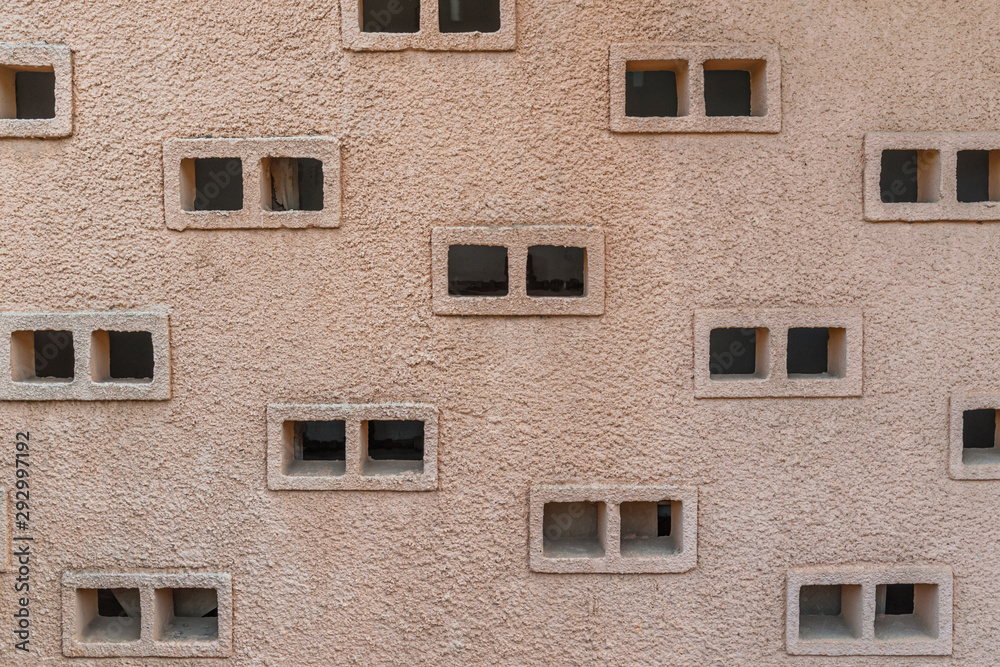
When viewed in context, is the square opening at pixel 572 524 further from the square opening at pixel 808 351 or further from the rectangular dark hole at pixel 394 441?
the square opening at pixel 808 351

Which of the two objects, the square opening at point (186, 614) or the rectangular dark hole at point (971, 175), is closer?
the square opening at point (186, 614)

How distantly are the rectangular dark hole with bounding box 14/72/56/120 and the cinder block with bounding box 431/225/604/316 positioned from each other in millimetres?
1407

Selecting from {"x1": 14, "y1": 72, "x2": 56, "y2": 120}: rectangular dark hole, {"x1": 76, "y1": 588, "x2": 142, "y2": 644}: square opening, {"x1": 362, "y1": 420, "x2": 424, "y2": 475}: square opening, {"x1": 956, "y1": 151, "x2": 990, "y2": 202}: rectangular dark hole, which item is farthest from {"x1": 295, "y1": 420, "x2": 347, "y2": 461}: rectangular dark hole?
{"x1": 956, "y1": 151, "x2": 990, "y2": 202}: rectangular dark hole

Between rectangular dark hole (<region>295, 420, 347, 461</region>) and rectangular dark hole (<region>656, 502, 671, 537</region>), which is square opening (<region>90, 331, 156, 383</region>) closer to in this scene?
rectangular dark hole (<region>295, 420, 347, 461</region>)

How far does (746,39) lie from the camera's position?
1.94 metres

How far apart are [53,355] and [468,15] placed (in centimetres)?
173

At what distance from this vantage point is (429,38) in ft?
6.30

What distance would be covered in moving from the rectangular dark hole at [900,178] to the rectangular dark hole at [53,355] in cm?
265

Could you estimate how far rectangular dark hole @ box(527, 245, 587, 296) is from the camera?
2.19m

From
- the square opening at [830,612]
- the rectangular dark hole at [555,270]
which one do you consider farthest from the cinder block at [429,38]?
the square opening at [830,612]

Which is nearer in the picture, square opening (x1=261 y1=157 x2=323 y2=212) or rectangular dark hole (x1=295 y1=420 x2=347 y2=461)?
square opening (x1=261 y1=157 x2=323 y2=212)

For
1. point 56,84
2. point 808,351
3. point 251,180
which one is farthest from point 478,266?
point 56,84

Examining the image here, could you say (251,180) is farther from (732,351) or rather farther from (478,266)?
(732,351)

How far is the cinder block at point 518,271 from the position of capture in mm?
1923
